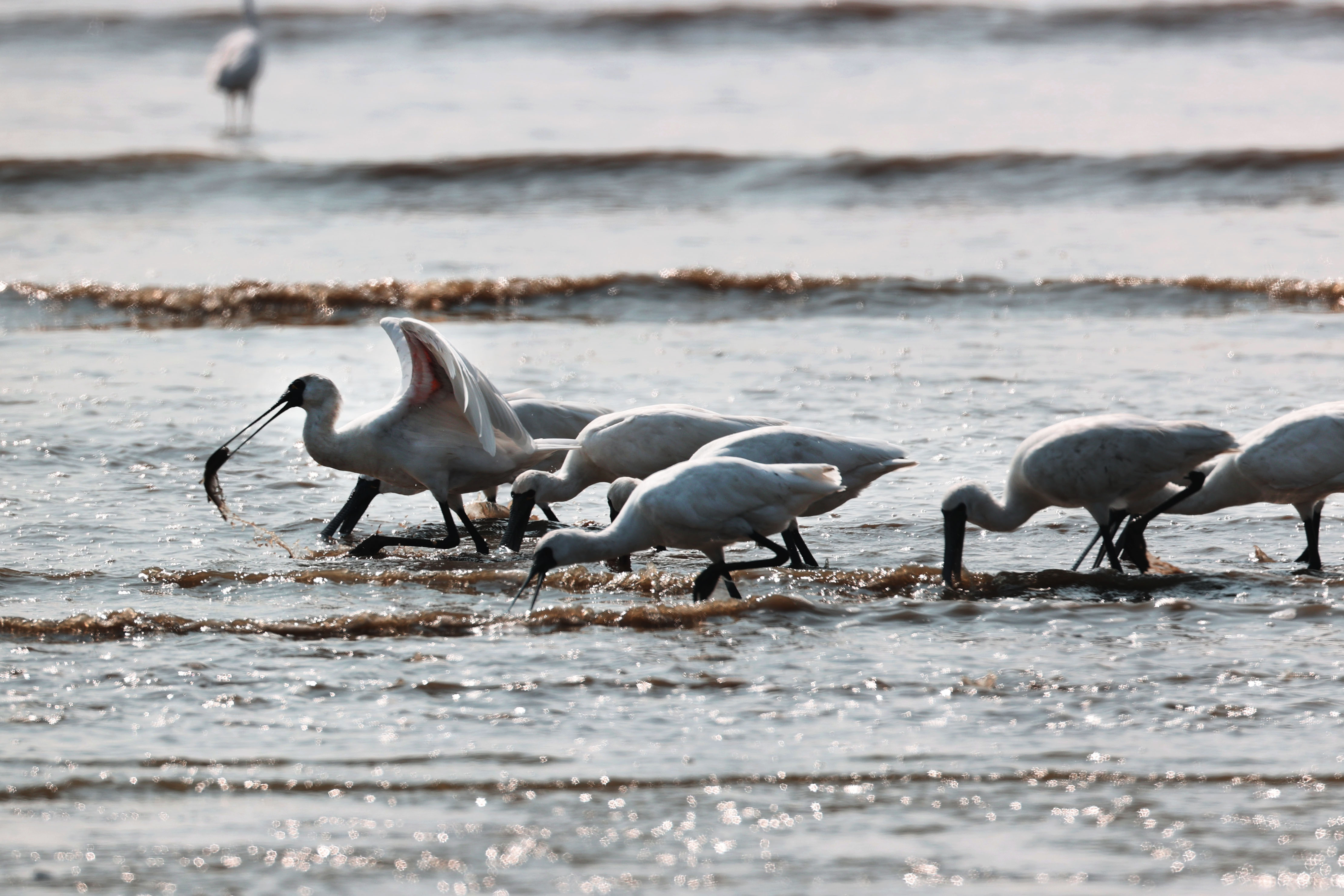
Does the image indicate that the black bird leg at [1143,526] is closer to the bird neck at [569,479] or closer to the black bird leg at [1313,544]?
the black bird leg at [1313,544]

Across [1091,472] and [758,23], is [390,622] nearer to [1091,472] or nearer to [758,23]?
[1091,472]

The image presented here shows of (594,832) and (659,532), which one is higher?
(659,532)

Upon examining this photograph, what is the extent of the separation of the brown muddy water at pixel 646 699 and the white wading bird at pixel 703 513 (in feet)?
0.62

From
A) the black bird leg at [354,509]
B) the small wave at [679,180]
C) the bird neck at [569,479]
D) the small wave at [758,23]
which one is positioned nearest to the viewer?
the bird neck at [569,479]

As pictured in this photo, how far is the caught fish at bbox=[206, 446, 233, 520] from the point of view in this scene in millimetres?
7336

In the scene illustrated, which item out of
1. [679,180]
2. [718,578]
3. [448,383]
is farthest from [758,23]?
[718,578]

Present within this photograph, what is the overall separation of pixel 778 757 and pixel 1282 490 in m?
2.87

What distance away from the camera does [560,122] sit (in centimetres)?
2167

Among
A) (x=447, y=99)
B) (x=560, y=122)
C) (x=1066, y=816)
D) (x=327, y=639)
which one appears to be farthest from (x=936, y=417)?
(x=447, y=99)

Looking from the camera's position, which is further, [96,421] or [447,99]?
[447,99]

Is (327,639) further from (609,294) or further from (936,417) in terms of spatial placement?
(609,294)

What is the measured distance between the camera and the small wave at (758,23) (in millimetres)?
27125

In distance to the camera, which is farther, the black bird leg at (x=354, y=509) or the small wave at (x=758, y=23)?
the small wave at (x=758, y=23)

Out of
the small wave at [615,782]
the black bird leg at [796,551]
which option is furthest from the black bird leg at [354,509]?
the small wave at [615,782]
